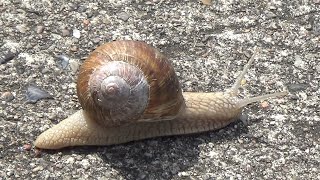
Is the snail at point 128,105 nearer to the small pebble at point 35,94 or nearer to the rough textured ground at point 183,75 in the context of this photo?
the rough textured ground at point 183,75

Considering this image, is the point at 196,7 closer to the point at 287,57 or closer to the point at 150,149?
the point at 287,57

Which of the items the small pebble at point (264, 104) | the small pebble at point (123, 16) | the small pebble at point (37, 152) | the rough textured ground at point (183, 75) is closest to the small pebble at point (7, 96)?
the rough textured ground at point (183, 75)

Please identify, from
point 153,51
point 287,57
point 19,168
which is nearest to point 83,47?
point 153,51

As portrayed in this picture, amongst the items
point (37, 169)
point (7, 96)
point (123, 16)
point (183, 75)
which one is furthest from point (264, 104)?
point (7, 96)

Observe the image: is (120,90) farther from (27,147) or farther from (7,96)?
(7,96)

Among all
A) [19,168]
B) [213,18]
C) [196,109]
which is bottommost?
[19,168]

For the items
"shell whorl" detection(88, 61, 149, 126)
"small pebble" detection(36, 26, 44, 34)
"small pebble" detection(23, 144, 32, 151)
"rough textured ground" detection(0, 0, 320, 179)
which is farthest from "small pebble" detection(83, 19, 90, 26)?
"small pebble" detection(23, 144, 32, 151)

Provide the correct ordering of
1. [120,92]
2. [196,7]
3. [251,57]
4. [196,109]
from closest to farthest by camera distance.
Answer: [120,92] → [196,109] → [251,57] → [196,7]

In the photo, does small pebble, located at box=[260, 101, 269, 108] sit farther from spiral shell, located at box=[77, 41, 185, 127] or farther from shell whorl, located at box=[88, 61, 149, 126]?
shell whorl, located at box=[88, 61, 149, 126]
